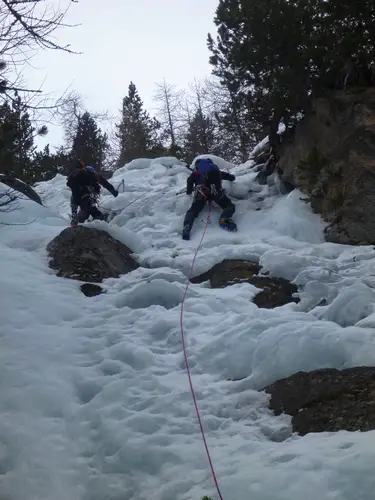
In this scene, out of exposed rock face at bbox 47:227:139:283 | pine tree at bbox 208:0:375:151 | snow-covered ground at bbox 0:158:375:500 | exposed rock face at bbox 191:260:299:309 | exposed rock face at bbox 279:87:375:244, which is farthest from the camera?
pine tree at bbox 208:0:375:151

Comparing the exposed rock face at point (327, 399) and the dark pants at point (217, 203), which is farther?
the dark pants at point (217, 203)

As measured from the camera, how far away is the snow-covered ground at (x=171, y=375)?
265 centimetres

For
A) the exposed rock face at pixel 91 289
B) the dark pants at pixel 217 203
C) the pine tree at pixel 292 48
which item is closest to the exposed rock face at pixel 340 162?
the pine tree at pixel 292 48

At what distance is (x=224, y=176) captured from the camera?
952 cm

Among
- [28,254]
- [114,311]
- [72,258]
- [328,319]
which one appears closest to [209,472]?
[328,319]

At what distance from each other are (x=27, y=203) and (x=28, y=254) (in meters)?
3.40

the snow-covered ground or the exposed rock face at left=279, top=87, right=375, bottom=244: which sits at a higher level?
the exposed rock face at left=279, top=87, right=375, bottom=244

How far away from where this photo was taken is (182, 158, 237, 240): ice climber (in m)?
8.51

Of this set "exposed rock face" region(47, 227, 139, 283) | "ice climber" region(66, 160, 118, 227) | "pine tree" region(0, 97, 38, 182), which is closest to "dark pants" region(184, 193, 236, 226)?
"exposed rock face" region(47, 227, 139, 283)

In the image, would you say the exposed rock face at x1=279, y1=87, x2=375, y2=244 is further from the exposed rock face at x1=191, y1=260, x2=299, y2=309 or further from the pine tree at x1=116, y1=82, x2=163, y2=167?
the pine tree at x1=116, y1=82, x2=163, y2=167

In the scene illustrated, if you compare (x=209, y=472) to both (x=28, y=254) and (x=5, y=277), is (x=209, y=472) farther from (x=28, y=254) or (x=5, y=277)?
(x=28, y=254)

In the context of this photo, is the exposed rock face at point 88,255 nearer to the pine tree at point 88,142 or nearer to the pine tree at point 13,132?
→ the pine tree at point 13,132

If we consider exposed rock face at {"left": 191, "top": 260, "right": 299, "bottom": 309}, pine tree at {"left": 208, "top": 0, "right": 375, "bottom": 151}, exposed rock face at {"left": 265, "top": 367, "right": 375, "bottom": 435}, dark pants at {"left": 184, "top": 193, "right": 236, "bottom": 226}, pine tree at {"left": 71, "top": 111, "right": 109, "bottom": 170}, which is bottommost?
exposed rock face at {"left": 265, "top": 367, "right": 375, "bottom": 435}

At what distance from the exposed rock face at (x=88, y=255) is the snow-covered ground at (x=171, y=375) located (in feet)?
0.82
